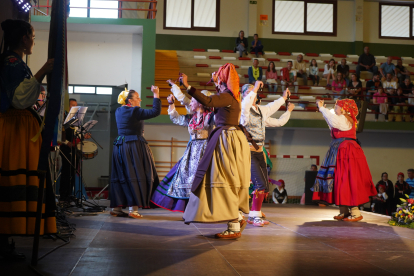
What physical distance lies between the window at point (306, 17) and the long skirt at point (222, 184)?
1237cm

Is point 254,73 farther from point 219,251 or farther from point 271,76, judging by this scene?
point 219,251

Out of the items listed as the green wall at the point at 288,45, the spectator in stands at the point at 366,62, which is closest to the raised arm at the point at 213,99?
the spectator in stands at the point at 366,62

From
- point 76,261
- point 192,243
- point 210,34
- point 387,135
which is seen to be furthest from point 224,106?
point 210,34

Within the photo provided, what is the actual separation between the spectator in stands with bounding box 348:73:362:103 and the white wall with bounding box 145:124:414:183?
117cm

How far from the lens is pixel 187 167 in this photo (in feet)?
16.2

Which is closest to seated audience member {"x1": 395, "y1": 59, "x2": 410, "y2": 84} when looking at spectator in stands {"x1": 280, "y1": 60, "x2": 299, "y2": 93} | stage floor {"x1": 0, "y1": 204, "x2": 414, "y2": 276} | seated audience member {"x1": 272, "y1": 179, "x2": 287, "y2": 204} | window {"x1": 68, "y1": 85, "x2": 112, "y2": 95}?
spectator in stands {"x1": 280, "y1": 60, "x2": 299, "y2": 93}

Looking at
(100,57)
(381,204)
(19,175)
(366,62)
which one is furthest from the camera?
(366,62)

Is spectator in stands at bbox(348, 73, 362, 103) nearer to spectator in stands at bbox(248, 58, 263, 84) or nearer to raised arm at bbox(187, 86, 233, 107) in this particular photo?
spectator in stands at bbox(248, 58, 263, 84)

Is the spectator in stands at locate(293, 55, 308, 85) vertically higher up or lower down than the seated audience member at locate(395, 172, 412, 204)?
higher up

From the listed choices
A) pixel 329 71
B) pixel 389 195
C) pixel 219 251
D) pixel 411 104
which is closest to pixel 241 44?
pixel 329 71

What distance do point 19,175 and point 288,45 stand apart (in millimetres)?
13705

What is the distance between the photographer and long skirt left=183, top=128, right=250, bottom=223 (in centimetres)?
358

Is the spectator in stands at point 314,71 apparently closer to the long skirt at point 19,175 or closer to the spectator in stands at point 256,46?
the spectator in stands at point 256,46

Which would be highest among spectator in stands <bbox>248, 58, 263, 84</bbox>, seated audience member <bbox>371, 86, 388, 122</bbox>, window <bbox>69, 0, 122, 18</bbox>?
window <bbox>69, 0, 122, 18</bbox>
